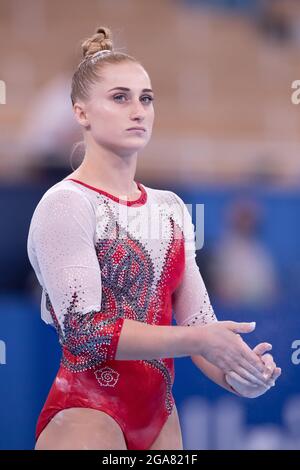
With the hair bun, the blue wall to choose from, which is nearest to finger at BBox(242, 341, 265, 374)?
the hair bun

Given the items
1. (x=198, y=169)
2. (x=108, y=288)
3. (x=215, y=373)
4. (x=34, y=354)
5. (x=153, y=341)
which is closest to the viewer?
(x=153, y=341)

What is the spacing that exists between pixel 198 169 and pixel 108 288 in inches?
137

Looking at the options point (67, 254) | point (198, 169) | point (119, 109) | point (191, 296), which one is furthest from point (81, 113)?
point (198, 169)

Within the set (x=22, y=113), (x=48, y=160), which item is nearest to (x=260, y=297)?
(x=48, y=160)

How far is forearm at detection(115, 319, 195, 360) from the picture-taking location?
147 centimetres

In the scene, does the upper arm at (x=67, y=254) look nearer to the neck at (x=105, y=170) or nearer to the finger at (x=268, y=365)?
the neck at (x=105, y=170)

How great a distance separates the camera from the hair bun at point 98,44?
1.71 metres

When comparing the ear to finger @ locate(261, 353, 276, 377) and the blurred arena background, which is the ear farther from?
finger @ locate(261, 353, 276, 377)

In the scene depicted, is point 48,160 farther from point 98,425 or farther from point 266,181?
point 266,181

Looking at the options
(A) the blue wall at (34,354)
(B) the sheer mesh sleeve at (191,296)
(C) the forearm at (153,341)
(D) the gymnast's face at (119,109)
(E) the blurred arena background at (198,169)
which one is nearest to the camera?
(C) the forearm at (153,341)

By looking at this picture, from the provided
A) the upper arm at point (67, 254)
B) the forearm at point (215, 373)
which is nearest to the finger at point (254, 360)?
the forearm at point (215, 373)

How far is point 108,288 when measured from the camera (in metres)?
1.58

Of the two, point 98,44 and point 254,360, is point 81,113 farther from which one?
point 254,360

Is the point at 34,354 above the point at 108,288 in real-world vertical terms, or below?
below
